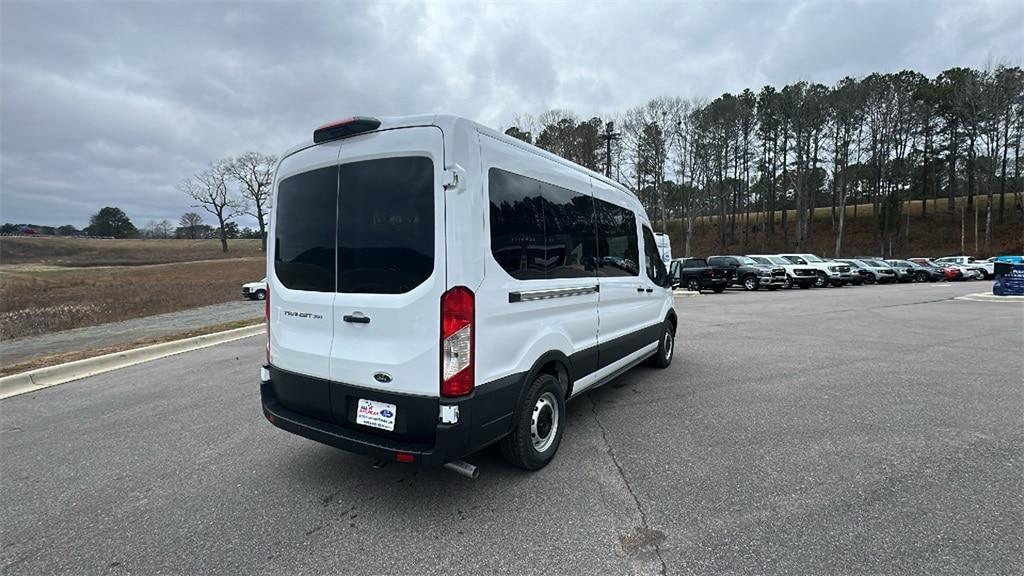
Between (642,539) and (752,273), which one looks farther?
(752,273)

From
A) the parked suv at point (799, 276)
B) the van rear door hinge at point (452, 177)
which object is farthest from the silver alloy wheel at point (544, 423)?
the parked suv at point (799, 276)

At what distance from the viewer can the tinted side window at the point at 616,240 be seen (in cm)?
425

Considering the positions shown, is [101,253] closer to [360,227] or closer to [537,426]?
[360,227]

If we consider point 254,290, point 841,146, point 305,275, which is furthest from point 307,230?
point 841,146

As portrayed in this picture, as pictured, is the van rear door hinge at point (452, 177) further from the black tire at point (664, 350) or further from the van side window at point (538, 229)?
the black tire at point (664, 350)

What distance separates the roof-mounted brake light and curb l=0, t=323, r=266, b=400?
6131 millimetres

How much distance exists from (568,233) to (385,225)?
1.50 metres

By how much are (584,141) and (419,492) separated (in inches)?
1722

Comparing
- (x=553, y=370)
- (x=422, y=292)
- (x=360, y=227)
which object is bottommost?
(x=553, y=370)

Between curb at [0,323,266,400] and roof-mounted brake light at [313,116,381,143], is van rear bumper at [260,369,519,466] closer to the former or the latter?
roof-mounted brake light at [313,116,381,143]

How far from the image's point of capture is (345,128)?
302cm

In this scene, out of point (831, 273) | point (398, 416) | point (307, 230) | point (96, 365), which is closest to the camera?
point (398, 416)

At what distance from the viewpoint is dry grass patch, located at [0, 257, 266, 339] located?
13.9 metres

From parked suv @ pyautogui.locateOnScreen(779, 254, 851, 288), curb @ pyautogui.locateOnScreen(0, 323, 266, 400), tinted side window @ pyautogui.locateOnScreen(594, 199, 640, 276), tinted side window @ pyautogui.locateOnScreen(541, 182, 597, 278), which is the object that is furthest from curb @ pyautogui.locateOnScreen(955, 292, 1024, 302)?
curb @ pyautogui.locateOnScreen(0, 323, 266, 400)
